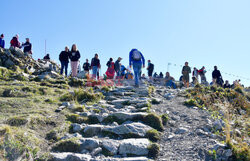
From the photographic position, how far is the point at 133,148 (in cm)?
445

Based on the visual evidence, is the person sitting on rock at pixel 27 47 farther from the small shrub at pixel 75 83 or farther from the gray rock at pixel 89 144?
the gray rock at pixel 89 144

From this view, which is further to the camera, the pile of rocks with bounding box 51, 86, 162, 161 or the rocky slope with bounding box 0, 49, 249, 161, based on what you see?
the pile of rocks with bounding box 51, 86, 162, 161

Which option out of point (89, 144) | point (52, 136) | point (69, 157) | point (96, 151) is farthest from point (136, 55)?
point (69, 157)

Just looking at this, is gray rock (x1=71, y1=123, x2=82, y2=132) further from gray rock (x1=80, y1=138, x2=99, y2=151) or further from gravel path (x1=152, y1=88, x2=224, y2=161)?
gravel path (x1=152, y1=88, x2=224, y2=161)

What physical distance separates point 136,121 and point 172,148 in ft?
5.04

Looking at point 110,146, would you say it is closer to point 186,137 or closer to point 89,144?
point 89,144

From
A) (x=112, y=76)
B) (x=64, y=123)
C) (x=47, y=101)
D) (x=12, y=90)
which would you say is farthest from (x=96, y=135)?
(x=112, y=76)

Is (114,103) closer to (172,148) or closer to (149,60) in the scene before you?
(172,148)

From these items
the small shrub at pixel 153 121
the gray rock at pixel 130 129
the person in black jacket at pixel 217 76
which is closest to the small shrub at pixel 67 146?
the gray rock at pixel 130 129

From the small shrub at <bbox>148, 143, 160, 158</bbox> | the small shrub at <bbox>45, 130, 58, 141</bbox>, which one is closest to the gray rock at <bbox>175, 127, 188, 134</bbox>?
the small shrub at <bbox>148, 143, 160, 158</bbox>

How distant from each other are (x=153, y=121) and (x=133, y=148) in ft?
5.50

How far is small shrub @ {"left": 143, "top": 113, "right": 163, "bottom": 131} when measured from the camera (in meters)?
5.85

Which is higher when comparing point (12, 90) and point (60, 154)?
point (12, 90)

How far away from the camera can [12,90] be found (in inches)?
322
